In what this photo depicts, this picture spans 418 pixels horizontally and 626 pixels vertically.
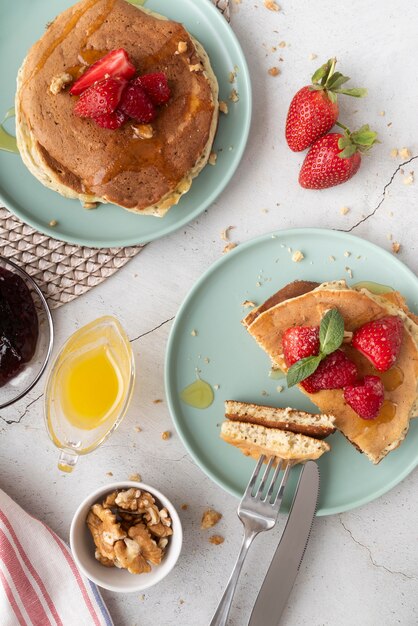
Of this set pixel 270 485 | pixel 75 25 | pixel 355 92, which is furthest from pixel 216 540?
pixel 75 25

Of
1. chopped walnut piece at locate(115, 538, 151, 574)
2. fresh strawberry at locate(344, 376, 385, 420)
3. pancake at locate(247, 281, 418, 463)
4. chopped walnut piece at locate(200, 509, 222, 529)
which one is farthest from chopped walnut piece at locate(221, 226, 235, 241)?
chopped walnut piece at locate(115, 538, 151, 574)

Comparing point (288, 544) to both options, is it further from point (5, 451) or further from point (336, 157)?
point (336, 157)

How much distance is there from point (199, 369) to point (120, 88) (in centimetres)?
103

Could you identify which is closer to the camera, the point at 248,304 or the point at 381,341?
the point at 381,341

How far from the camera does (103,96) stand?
2.06 meters

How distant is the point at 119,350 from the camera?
2.44 m

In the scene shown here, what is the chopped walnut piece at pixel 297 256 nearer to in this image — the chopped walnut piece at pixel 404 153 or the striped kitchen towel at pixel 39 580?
the chopped walnut piece at pixel 404 153

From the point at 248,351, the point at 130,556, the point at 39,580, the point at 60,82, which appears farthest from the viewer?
the point at 39,580

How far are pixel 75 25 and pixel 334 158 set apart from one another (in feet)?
3.31

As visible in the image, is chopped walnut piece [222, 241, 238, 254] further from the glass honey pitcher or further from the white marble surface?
the glass honey pitcher

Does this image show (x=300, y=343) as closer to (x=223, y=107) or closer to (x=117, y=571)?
(x=223, y=107)

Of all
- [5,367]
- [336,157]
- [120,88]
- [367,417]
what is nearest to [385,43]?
[336,157]

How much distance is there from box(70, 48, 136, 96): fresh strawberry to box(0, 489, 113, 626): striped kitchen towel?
1574 mm

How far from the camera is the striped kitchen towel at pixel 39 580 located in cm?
247
